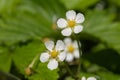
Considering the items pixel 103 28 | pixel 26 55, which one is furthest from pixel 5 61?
pixel 103 28

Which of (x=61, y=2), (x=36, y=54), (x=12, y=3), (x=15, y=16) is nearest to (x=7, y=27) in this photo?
(x=15, y=16)

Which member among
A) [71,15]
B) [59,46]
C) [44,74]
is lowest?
[44,74]

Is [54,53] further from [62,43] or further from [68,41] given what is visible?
[68,41]

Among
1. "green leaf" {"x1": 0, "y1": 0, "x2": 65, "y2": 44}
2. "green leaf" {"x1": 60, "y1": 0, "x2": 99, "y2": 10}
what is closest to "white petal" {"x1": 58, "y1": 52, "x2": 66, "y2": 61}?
"green leaf" {"x1": 0, "y1": 0, "x2": 65, "y2": 44}

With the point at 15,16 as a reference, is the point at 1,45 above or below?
below

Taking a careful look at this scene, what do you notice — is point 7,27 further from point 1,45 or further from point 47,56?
point 47,56

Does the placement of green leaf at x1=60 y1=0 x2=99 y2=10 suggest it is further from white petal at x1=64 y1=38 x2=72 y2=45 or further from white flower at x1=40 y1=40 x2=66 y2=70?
white flower at x1=40 y1=40 x2=66 y2=70

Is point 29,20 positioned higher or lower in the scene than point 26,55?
higher
